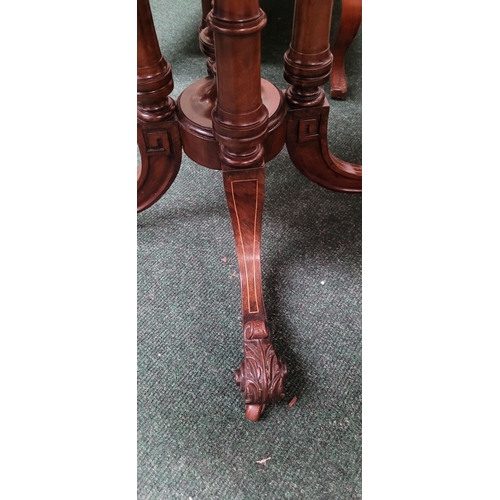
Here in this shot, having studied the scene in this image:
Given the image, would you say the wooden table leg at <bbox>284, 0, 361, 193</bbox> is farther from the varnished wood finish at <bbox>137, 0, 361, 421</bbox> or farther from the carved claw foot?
the carved claw foot

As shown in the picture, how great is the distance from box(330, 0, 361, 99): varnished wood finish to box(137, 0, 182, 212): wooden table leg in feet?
2.13

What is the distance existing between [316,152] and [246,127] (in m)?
0.29

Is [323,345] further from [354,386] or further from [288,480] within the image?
[288,480]

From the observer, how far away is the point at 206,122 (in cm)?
79

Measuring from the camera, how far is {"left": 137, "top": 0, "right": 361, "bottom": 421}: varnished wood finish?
2.05 feet

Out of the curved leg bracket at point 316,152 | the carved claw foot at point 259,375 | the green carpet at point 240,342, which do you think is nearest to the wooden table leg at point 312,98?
the curved leg bracket at point 316,152

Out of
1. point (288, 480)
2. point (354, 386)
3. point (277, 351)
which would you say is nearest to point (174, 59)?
point (277, 351)

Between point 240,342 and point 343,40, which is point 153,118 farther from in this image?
point 343,40

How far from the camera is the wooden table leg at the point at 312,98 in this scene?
728 millimetres

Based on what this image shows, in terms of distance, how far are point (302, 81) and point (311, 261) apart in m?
0.35

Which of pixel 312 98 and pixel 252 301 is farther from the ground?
pixel 312 98

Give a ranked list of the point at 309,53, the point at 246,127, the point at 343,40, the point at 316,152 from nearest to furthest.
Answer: the point at 246,127, the point at 309,53, the point at 316,152, the point at 343,40

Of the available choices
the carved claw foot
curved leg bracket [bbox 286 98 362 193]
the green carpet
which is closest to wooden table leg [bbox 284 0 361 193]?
curved leg bracket [bbox 286 98 362 193]

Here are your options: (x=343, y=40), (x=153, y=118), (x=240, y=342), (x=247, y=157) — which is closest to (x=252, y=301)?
(x=240, y=342)
